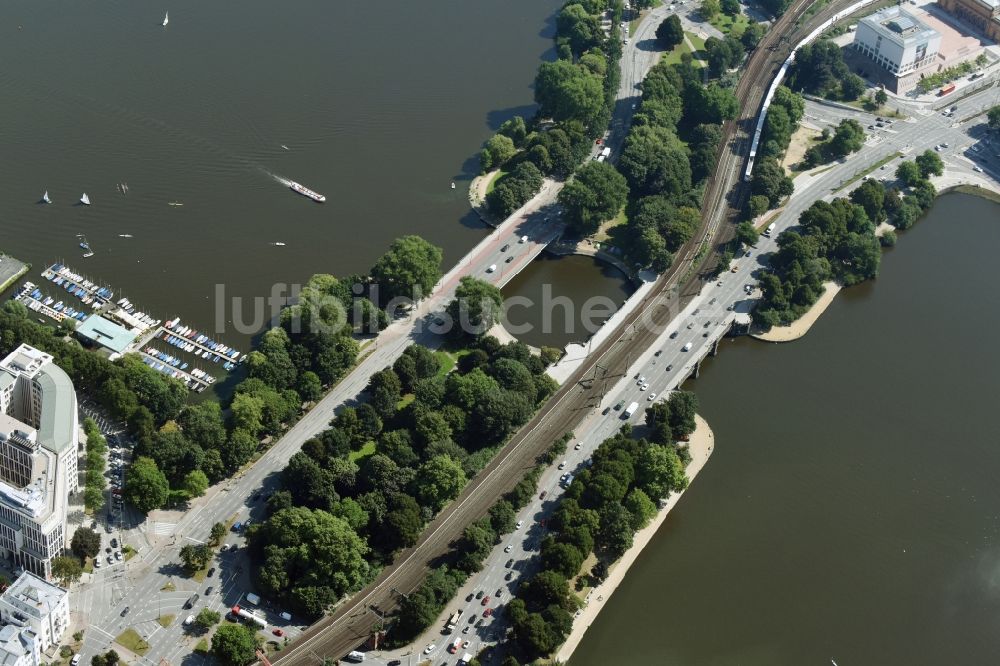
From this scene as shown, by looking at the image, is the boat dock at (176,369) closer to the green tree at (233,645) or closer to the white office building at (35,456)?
the white office building at (35,456)

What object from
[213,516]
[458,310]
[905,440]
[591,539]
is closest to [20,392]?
[213,516]

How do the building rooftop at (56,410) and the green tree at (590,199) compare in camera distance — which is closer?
the building rooftop at (56,410)

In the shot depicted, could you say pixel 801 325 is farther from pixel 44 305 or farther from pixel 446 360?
pixel 44 305

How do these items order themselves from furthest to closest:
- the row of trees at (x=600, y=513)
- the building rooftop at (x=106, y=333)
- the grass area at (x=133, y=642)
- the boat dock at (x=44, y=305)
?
1. the boat dock at (x=44, y=305)
2. the building rooftop at (x=106, y=333)
3. the row of trees at (x=600, y=513)
4. the grass area at (x=133, y=642)

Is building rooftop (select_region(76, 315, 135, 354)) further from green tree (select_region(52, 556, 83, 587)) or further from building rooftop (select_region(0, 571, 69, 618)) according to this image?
building rooftop (select_region(0, 571, 69, 618))

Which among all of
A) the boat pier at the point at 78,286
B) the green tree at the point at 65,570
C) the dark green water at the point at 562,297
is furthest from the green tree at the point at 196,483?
the dark green water at the point at 562,297
